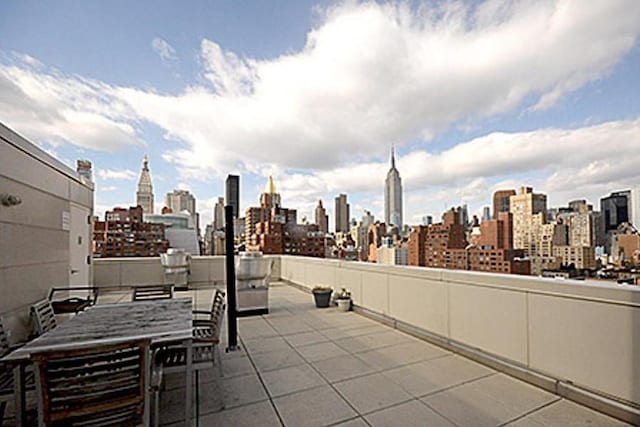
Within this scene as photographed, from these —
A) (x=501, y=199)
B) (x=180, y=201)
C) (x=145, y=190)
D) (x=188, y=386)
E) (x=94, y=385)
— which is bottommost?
(x=188, y=386)

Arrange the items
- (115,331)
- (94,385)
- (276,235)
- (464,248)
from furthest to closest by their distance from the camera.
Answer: (276,235), (464,248), (115,331), (94,385)

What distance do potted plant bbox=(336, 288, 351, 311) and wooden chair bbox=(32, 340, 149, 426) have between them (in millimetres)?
4389

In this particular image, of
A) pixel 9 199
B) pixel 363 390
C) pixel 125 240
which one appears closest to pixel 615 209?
pixel 363 390

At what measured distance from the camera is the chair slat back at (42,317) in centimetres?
302

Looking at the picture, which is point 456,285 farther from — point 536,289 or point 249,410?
point 249,410

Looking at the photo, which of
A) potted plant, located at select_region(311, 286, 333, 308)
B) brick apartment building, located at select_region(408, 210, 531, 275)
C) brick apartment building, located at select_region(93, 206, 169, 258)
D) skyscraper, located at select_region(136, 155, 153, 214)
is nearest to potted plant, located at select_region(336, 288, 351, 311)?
potted plant, located at select_region(311, 286, 333, 308)

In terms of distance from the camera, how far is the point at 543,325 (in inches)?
105

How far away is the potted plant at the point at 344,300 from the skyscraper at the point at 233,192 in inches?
111

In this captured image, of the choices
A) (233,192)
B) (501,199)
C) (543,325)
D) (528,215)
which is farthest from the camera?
(501,199)

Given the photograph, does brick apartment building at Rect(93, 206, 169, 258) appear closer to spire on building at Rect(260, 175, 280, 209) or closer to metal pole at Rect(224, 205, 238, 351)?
metal pole at Rect(224, 205, 238, 351)

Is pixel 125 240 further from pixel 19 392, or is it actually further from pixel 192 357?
pixel 19 392

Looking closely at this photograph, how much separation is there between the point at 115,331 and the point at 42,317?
1932mm

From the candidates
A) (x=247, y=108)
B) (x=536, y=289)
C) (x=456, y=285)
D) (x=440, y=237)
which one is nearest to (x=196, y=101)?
(x=247, y=108)

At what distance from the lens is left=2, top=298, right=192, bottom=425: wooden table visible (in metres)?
1.70
